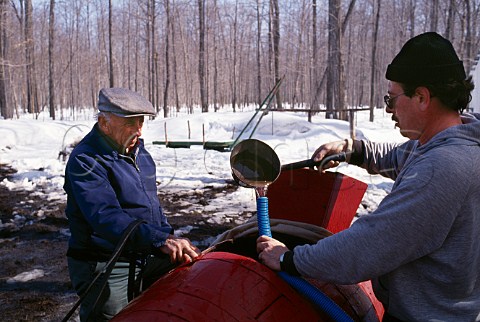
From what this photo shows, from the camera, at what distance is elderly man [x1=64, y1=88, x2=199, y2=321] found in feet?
6.80

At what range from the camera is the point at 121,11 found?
4528 centimetres

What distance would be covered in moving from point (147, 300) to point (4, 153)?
14569 millimetres

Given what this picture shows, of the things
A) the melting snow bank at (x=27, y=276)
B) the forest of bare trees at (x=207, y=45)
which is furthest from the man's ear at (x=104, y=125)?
the forest of bare trees at (x=207, y=45)

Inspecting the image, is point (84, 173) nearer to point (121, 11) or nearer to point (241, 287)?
point (241, 287)

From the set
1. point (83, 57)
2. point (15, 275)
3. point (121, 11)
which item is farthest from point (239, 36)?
point (15, 275)

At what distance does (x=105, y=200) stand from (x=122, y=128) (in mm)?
431

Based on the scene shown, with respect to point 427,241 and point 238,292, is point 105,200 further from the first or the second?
point 427,241

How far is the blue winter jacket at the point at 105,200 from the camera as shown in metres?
2.07

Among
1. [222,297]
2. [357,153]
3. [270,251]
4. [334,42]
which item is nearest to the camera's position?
[222,297]

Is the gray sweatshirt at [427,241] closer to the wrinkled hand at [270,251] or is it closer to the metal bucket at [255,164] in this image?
the wrinkled hand at [270,251]

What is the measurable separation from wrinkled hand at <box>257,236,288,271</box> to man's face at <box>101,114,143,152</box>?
1111 mm

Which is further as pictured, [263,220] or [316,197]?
[316,197]

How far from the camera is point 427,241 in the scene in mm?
1197

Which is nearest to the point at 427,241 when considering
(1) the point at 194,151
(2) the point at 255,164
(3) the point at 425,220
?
(3) the point at 425,220
